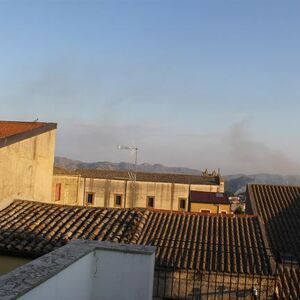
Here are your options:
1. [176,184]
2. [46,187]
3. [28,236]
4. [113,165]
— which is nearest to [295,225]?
[46,187]

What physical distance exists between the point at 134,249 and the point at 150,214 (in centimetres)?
1032

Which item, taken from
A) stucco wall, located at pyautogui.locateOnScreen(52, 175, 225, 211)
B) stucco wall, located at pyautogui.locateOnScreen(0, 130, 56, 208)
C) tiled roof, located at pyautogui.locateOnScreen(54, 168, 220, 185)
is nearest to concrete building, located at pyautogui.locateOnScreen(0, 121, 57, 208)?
stucco wall, located at pyautogui.locateOnScreen(0, 130, 56, 208)

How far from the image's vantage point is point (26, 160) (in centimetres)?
1324

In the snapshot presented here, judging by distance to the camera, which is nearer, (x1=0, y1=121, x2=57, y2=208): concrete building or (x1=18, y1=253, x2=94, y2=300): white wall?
(x1=18, y1=253, x2=94, y2=300): white wall

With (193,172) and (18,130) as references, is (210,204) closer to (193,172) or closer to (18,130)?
(18,130)

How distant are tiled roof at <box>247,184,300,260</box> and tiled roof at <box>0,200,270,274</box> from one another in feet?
6.62

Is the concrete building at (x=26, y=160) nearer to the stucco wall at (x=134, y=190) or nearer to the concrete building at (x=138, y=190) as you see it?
Answer: the concrete building at (x=138, y=190)

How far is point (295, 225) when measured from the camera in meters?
17.5

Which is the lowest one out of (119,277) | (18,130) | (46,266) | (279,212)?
(119,277)

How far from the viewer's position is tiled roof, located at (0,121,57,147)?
12.1 m

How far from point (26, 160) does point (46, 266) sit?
32.8ft

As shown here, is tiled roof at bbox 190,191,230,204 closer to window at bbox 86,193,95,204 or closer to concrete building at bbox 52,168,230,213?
concrete building at bbox 52,168,230,213

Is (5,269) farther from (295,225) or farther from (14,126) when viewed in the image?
(295,225)

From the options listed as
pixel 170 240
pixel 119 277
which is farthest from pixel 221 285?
pixel 119 277
